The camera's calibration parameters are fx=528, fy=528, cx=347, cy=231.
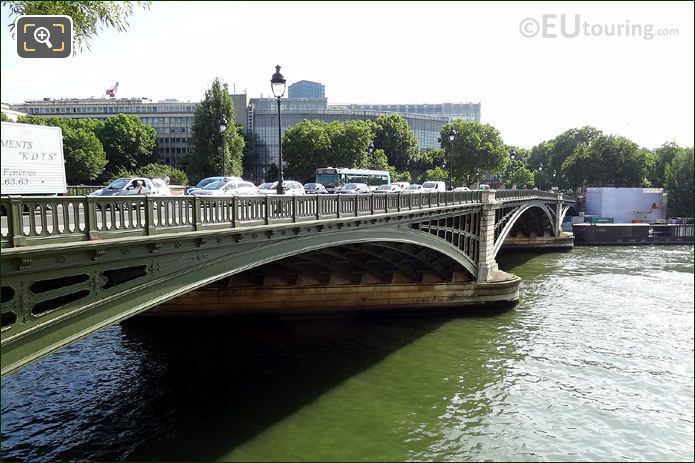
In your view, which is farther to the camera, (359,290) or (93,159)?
(93,159)

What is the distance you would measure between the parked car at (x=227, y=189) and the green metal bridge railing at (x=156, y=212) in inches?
218

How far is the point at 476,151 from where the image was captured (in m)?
76.9

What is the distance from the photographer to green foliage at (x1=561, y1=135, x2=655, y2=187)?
8256 centimetres

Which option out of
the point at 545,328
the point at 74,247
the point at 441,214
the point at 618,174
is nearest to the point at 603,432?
the point at 545,328

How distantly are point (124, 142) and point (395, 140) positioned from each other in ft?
137

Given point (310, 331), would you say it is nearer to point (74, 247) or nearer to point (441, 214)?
point (441, 214)

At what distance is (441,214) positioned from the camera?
22.6 meters

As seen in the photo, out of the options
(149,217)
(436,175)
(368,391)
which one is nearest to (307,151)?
(436,175)

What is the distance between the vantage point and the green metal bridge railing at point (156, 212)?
694 centimetres

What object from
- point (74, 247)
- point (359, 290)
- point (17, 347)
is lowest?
point (359, 290)

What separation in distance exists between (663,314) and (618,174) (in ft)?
220

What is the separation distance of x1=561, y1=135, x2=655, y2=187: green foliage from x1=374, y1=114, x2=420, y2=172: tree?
2701 centimetres

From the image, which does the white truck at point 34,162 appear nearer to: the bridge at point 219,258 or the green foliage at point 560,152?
the bridge at point 219,258

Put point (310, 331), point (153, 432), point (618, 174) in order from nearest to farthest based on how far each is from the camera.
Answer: point (153, 432)
point (310, 331)
point (618, 174)
